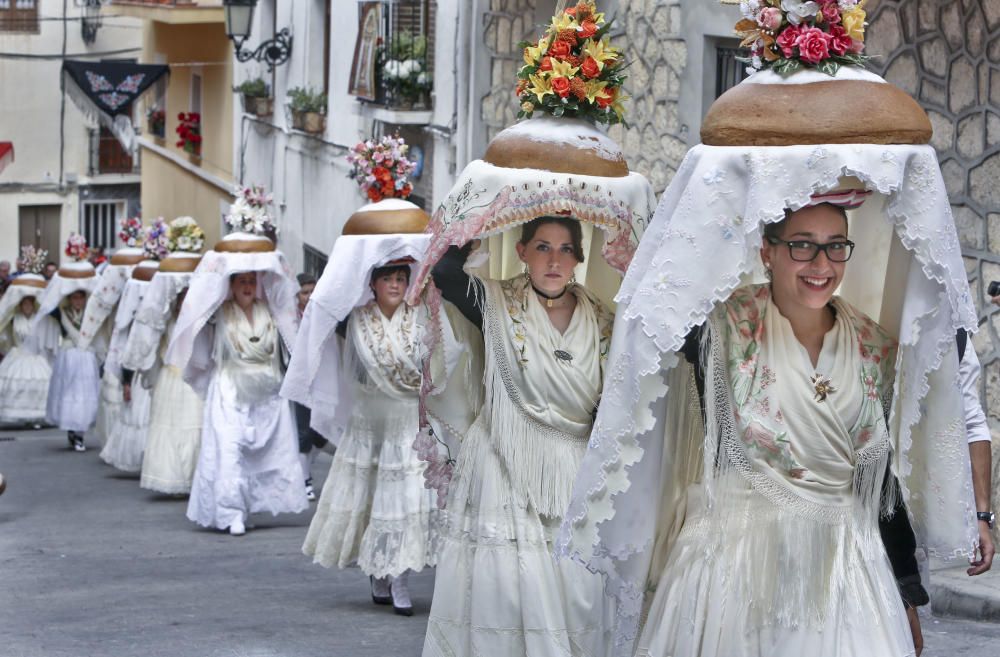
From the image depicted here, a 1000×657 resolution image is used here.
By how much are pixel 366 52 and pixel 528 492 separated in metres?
14.5

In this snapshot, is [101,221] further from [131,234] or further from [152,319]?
[152,319]

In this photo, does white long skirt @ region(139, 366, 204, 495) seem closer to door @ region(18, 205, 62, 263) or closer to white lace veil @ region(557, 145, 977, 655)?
white lace veil @ region(557, 145, 977, 655)

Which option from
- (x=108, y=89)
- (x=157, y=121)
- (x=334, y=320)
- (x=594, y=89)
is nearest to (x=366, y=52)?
(x=108, y=89)

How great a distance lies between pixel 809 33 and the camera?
15.4 ft

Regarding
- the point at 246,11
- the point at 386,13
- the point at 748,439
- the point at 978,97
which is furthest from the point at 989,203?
the point at 246,11

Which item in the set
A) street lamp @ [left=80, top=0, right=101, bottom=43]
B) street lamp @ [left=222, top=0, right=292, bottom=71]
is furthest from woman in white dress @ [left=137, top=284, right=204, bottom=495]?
street lamp @ [left=80, top=0, right=101, bottom=43]

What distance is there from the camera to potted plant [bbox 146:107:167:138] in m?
36.6

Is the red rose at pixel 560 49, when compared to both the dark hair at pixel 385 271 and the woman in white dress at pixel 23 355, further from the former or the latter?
the woman in white dress at pixel 23 355

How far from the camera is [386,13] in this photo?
65.1 ft

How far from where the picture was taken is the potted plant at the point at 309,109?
23844 mm

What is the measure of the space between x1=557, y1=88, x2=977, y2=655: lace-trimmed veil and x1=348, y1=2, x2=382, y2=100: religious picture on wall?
50.7ft

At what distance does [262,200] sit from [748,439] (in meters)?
9.30

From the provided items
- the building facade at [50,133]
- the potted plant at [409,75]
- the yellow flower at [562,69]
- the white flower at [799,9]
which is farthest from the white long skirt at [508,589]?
the building facade at [50,133]

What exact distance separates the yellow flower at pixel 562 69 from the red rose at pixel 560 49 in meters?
0.03
